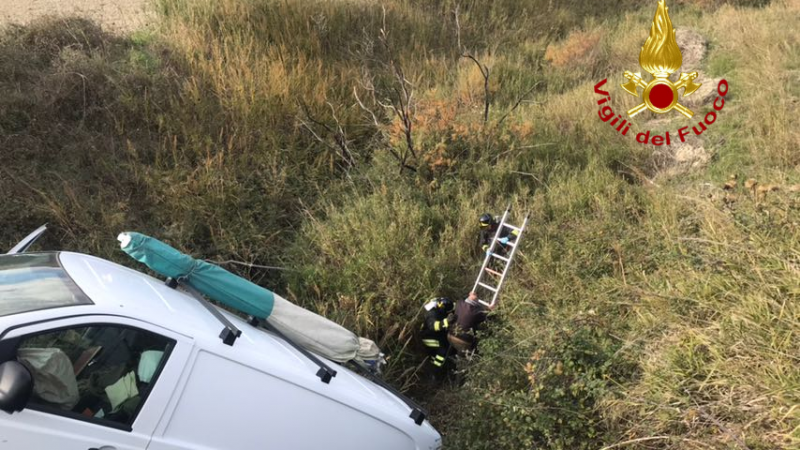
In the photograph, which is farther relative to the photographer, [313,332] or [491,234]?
[491,234]

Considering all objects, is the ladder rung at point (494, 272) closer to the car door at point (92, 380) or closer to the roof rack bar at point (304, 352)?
the roof rack bar at point (304, 352)

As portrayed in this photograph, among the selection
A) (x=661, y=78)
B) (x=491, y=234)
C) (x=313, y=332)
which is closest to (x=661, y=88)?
(x=661, y=78)

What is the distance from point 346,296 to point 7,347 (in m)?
2.78

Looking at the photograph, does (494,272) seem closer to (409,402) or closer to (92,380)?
(409,402)

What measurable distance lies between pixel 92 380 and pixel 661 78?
8.17m

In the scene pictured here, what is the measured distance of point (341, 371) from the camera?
12.0 feet

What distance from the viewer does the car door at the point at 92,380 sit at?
7.57 feet

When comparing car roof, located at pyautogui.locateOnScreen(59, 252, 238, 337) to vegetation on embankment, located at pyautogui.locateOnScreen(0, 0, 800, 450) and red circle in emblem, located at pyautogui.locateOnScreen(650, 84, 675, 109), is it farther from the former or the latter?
red circle in emblem, located at pyautogui.locateOnScreen(650, 84, 675, 109)

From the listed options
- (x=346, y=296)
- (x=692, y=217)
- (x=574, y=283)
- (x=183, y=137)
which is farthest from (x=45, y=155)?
(x=692, y=217)

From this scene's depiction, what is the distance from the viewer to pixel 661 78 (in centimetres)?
792

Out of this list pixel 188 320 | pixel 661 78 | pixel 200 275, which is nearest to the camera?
pixel 188 320

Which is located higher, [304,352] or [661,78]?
[661,78]

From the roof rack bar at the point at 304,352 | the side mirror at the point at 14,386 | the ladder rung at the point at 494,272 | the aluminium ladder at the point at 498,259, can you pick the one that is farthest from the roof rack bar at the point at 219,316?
the ladder rung at the point at 494,272

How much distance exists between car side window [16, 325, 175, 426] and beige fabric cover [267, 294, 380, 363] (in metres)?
1.15
